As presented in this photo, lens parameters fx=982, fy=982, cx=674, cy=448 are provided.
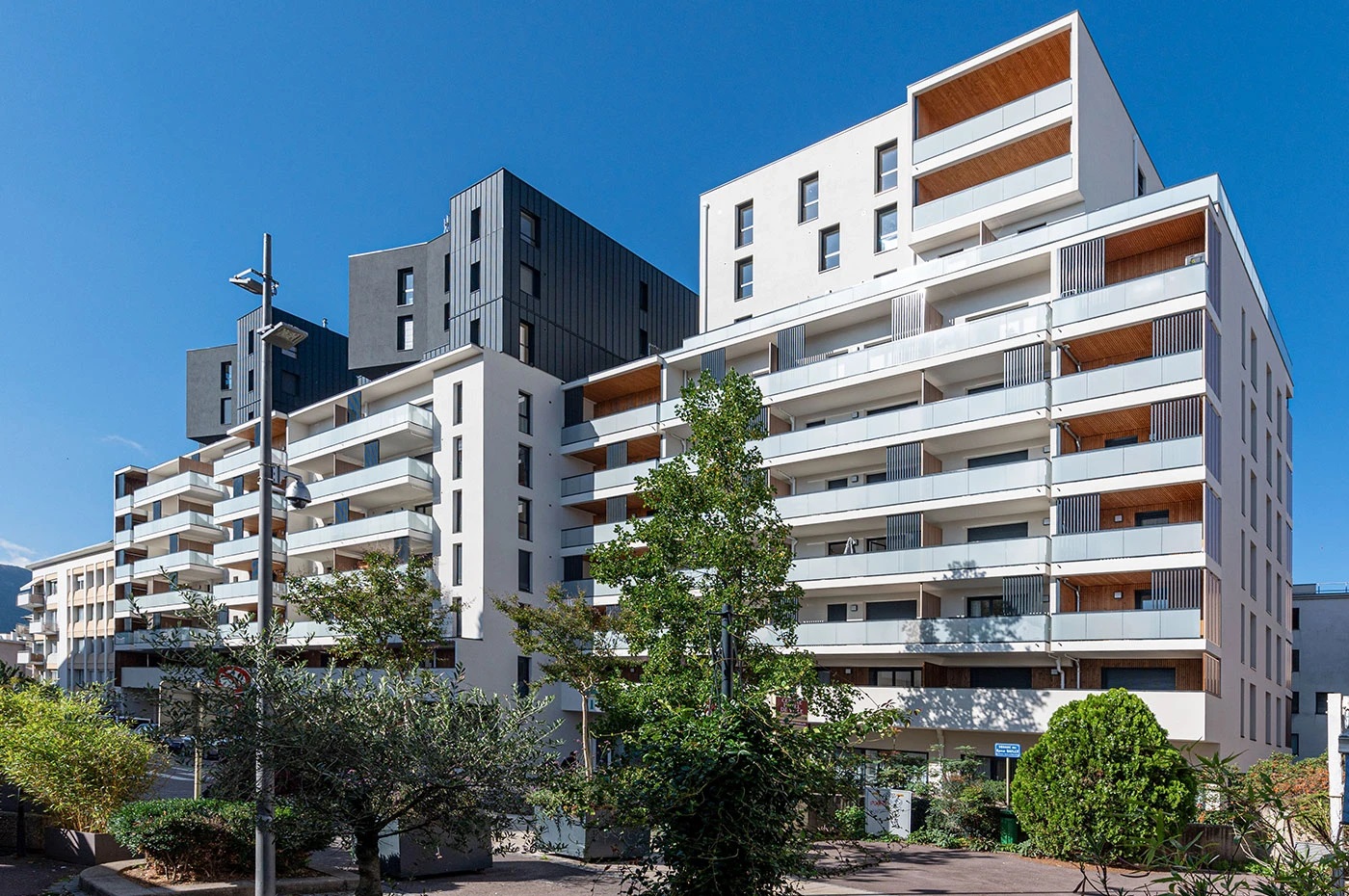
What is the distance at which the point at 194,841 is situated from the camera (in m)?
15.0

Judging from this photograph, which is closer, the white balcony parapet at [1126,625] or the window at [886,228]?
the white balcony parapet at [1126,625]

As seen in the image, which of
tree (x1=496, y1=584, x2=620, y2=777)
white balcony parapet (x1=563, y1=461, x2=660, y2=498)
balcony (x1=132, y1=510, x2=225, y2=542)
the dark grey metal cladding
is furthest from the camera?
the dark grey metal cladding

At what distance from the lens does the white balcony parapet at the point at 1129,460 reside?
27.0 meters

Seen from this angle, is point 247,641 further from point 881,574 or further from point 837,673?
point 837,673

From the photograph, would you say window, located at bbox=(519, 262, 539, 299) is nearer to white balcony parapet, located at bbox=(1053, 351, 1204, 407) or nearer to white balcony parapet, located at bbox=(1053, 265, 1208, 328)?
white balcony parapet, located at bbox=(1053, 265, 1208, 328)

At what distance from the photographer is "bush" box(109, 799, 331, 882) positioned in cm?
1488

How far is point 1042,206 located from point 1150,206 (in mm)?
4030

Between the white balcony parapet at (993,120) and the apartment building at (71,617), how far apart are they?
63.9m

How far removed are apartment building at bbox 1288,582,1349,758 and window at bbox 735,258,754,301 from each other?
37.6m

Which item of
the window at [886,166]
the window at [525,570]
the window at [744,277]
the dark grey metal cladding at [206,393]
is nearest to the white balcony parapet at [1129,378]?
the window at [886,166]

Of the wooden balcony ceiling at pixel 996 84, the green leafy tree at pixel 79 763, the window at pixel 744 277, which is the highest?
the wooden balcony ceiling at pixel 996 84

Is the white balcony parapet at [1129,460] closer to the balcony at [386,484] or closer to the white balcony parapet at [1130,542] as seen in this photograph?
the white balcony parapet at [1130,542]

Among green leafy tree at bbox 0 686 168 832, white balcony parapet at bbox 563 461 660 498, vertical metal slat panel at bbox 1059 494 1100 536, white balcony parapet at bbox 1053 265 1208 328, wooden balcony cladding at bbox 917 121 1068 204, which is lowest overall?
green leafy tree at bbox 0 686 168 832

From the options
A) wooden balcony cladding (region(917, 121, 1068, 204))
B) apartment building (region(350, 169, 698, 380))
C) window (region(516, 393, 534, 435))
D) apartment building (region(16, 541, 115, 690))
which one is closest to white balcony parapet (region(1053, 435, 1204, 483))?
wooden balcony cladding (region(917, 121, 1068, 204))
